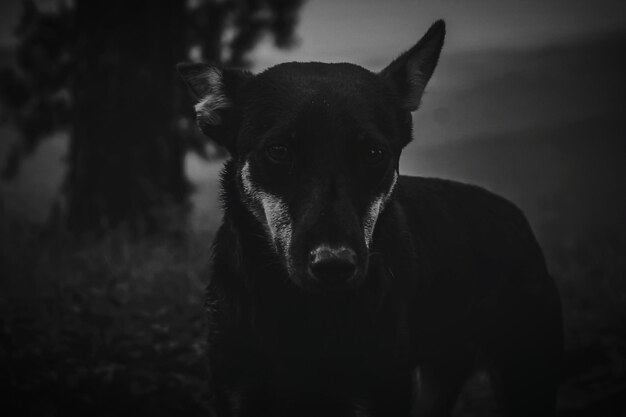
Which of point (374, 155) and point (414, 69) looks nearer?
point (374, 155)

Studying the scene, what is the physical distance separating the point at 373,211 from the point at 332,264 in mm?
631

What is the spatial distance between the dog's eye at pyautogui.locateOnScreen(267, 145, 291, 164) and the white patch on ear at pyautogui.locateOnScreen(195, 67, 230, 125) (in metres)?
0.59

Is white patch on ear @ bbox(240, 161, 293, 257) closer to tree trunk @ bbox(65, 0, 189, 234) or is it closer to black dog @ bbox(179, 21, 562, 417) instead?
black dog @ bbox(179, 21, 562, 417)

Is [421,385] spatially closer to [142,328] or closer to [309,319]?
[309,319]

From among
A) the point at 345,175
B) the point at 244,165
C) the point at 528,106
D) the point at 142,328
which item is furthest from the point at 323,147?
the point at 528,106

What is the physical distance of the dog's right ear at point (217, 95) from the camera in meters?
3.38

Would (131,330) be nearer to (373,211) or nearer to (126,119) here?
(373,211)

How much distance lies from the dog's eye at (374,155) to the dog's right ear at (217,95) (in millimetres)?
883

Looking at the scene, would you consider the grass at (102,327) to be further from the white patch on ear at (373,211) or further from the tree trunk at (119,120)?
the white patch on ear at (373,211)

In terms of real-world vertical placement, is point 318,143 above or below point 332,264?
above

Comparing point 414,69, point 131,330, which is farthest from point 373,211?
point 131,330

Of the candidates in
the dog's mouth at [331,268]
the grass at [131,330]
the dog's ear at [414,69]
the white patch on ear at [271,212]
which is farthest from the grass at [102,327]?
the dog's ear at [414,69]

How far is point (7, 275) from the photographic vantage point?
574 centimetres

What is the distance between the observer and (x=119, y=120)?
286 inches
